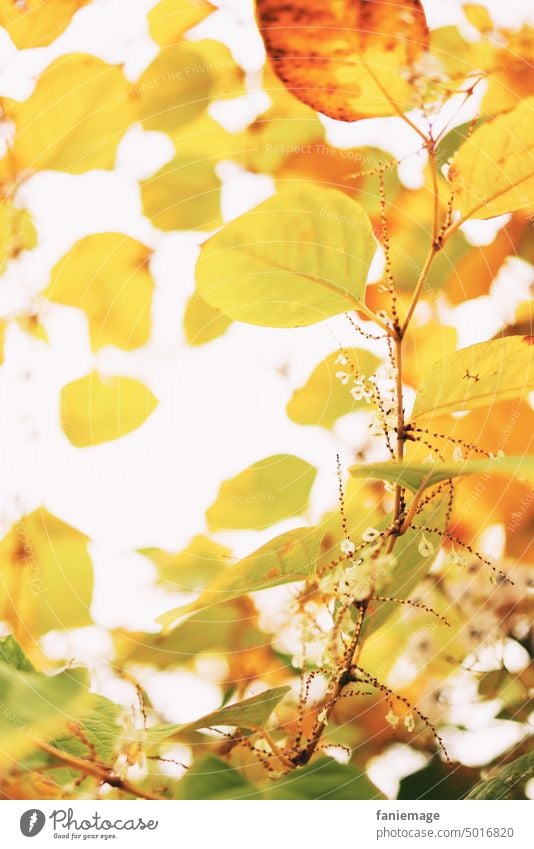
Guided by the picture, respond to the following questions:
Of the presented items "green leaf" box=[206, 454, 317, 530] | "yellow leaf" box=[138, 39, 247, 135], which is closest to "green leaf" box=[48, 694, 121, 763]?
"green leaf" box=[206, 454, 317, 530]

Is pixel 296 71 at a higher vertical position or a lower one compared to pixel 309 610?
higher

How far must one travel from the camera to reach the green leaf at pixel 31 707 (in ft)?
1.39

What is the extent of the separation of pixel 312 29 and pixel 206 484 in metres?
0.26

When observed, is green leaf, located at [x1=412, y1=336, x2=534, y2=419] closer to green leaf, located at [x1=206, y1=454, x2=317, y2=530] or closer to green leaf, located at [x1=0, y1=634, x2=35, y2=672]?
green leaf, located at [x1=206, y1=454, x2=317, y2=530]

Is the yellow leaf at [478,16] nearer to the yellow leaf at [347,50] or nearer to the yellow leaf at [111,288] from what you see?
the yellow leaf at [347,50]

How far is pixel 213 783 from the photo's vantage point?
427 mm

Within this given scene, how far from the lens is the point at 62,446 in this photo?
44 cm

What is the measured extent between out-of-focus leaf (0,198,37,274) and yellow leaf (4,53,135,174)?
0.08 feet

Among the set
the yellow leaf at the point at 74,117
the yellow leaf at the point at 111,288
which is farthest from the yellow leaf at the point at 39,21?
the yellow leaf at the point at 111,288

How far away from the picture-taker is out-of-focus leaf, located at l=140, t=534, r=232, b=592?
44 cm

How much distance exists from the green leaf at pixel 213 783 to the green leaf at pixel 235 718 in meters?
0.02
